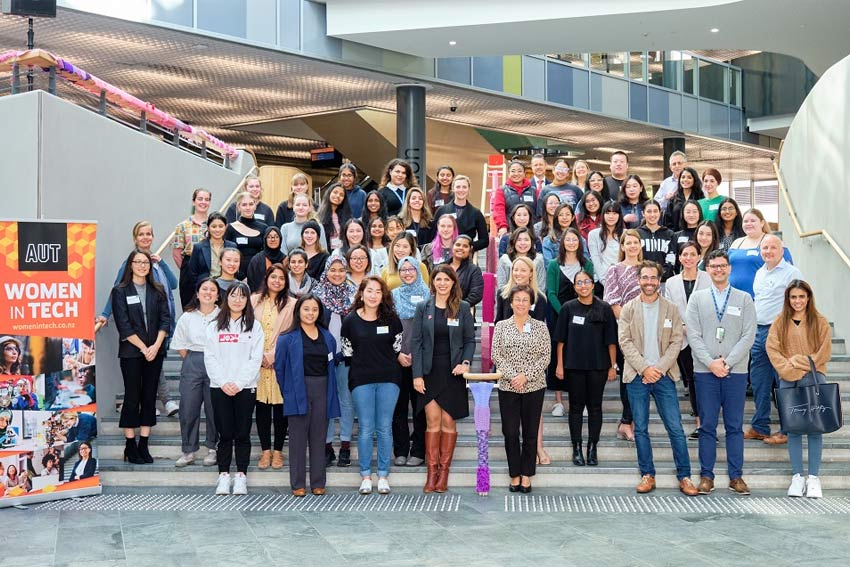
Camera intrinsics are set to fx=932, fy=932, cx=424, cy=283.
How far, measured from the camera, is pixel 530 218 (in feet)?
27.1

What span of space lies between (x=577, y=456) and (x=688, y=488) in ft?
2.79

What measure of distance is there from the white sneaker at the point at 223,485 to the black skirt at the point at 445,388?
1498 mm

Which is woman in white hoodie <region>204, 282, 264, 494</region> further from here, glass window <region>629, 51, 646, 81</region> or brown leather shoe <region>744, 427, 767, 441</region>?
glass window <region>629, 51, 646, 81</region>

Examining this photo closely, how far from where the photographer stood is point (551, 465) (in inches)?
279

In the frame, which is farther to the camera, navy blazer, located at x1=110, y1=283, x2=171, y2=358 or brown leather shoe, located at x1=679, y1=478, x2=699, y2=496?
navy blazer, located at x1=110, y1=283, x2=171, y2=358

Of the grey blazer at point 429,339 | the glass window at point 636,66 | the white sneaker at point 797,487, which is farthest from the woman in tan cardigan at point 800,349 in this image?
the glass window at point 636,66

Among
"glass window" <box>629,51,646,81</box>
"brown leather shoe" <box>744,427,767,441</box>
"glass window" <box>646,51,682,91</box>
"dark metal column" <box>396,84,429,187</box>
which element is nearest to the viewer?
"brown leather shoe" <box>744,427,767,441</box>

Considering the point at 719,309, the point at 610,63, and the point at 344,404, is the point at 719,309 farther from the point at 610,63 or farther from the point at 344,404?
the point at 610,63

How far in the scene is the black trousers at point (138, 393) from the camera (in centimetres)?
707

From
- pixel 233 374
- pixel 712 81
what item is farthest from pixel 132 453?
pixel 712 81

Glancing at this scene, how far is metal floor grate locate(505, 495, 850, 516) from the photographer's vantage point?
6.12 meters

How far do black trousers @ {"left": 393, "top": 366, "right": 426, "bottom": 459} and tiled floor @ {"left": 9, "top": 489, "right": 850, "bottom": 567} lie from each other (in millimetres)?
861

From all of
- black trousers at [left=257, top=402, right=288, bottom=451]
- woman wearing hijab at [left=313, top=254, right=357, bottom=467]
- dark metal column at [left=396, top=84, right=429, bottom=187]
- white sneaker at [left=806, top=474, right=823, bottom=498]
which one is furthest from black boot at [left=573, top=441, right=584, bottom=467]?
dark metal column at [left=396, top=84, right=429, bottom=187]

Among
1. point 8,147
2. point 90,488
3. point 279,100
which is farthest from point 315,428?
point 279,100
